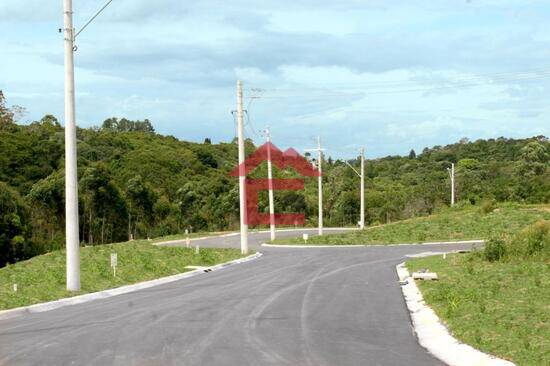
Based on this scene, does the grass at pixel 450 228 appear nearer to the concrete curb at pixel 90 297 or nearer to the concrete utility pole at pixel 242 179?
the concrete utility pole at pixel 242 179

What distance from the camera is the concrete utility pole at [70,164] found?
18516 millimetres

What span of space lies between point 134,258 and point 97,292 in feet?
28.0

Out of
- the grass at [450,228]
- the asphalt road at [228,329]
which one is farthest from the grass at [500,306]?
the grass at [450,228]

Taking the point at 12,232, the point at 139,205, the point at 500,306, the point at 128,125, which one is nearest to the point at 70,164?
the point at 500,306

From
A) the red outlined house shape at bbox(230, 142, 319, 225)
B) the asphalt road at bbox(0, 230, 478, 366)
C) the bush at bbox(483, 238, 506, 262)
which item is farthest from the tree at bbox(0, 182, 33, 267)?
the red outlined house shape at bbox(230, 142, 319, 225)

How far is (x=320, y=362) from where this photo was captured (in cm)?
927

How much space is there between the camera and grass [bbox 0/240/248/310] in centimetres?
1752

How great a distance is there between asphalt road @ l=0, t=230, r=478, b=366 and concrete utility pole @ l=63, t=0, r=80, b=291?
1592mm

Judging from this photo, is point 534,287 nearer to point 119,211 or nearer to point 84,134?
point 119,211

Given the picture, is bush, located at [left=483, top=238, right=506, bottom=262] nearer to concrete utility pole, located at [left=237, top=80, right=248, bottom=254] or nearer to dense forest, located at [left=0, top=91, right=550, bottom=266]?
concrete utility pole, located at [left=237, top=80, right=248, bottom=254]

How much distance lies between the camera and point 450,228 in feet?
169

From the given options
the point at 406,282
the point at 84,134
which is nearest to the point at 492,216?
the point at 406,282

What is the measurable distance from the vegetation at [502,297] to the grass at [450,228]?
79.6ft

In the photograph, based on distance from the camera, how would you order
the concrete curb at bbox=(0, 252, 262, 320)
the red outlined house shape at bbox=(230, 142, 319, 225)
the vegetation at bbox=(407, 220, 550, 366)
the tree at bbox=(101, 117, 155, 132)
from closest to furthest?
the vegetation at bbox=(407, 220, 550, 366) < the concrete curb at bbox=(0, 252, 262, 320) < the red outlined house shape at bbox=(230, 142, 319, 225) < the tree at bbox=(101, 117, 155, 132)
